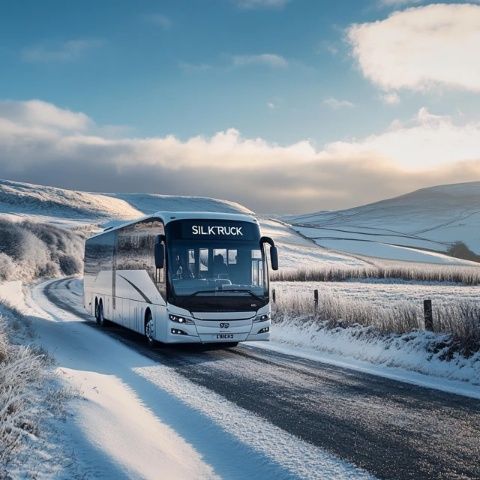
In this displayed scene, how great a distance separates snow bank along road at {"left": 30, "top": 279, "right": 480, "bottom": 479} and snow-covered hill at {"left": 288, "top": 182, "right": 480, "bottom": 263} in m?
69.1

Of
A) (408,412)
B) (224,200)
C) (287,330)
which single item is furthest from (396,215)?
(408,412)

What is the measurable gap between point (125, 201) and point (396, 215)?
255 feet

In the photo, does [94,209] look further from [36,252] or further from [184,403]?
[184,403]

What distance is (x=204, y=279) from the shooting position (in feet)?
43.2

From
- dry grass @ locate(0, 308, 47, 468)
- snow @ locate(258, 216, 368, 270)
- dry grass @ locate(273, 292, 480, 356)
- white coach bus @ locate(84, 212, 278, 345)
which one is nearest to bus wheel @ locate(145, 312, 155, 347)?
white coach bus @ locate(84, 212, 278, 345)

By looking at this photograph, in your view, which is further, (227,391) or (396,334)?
(396,334)

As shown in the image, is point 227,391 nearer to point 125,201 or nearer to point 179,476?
point 179,476

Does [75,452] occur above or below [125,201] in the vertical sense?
below

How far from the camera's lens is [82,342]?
15.1 m

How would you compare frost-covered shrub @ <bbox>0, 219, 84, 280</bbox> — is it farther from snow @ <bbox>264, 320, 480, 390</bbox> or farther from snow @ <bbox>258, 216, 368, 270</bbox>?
snow @ <bbox>264, 320, 480, 390</bbox>

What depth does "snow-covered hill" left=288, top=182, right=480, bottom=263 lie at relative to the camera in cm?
8800

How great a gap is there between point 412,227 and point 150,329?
113654 millimetres

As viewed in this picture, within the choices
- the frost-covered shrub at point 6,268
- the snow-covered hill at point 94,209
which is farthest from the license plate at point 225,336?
the snow-covered hill at point 94,209

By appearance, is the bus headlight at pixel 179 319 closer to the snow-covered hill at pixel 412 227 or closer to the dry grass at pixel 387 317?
the dry grass at pixel 387 317
